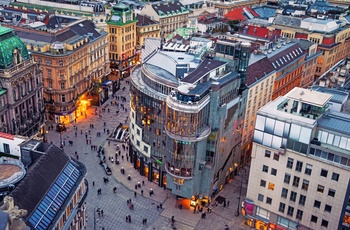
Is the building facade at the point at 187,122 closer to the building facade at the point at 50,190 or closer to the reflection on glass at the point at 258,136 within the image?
the reflection on glass at the point at 258,136

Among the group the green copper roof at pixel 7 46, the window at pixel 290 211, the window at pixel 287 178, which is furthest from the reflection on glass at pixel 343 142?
the green copper roof at pixel 7 46

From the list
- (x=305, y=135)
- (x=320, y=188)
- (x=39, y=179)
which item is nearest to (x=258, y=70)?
(x=305, y=135)

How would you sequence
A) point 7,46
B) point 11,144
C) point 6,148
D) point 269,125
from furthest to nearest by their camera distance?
point 7,46 → point 269,125 → point 6,148 → point 11,144

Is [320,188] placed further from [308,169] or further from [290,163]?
[290,163]

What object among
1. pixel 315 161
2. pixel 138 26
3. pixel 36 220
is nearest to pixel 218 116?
pixel 315 161

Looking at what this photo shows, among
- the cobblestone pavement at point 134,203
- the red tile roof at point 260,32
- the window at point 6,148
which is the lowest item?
the cobblestone pavement at point 134,203

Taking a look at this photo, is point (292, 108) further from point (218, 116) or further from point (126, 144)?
point (126, 144)

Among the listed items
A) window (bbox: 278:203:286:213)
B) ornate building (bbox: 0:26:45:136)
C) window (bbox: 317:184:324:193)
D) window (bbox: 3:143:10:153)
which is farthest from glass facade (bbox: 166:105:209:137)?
ornate building (bbox: 0:26:45:136)
